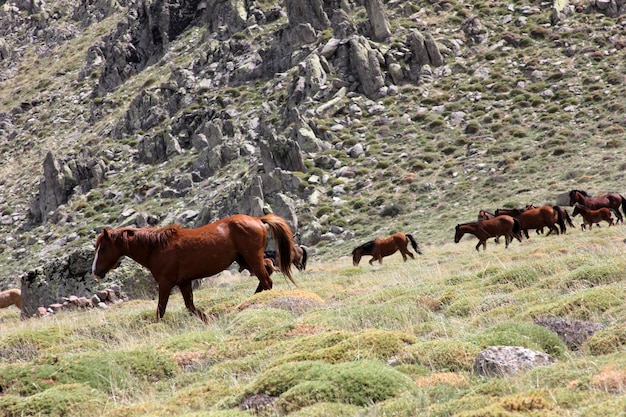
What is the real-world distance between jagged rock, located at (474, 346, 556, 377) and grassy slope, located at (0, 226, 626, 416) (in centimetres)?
18

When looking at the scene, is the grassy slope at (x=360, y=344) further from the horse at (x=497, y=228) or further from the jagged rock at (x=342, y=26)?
the jagged rock at (x=342, y=26)

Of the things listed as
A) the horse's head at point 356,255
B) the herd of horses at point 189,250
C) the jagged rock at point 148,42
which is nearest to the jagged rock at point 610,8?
the horse's head at point 356,255

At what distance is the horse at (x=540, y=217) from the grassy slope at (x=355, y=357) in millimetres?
16904

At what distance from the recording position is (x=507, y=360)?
7.05m

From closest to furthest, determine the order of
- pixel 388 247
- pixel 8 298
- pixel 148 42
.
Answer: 1. pixel 8 298
2. pixel 388 247
3. pixel 148 42

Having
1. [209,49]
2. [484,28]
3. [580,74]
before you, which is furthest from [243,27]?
[580,74]

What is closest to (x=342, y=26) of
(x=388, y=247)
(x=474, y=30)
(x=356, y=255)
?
(x=474, y=30)

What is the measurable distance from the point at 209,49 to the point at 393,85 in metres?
28.9

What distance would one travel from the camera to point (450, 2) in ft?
248

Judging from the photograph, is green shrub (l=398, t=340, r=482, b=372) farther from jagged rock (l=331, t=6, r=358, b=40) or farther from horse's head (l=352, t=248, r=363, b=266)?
jagged rock (l=331, t=6, r=358, b=40)

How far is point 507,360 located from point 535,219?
82.8 ft

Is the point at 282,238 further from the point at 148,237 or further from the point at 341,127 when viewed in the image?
the point at 341,127

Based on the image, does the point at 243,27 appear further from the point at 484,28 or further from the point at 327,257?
the point at 327,257

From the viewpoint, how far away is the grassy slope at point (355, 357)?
625 cm
